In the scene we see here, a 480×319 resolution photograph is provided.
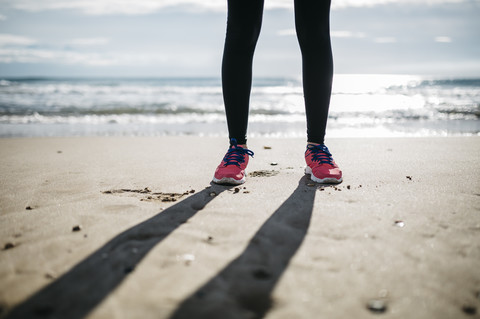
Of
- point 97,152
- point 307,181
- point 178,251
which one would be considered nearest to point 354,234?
point 178,251

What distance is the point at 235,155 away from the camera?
2227 mm

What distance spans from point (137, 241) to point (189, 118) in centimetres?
638

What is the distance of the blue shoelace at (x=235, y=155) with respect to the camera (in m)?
2.21

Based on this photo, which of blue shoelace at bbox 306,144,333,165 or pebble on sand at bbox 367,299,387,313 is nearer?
pebble on sand at bbox 367,299,387,313

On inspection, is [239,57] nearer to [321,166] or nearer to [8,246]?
[321,166]

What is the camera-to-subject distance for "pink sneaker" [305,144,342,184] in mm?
2133

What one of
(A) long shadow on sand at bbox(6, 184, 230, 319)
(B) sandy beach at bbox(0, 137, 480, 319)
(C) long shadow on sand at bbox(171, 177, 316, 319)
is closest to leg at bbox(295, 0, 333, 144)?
(B) sandy beach at bbox(0, 137, 480, 319)

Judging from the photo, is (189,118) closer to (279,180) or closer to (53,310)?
(279,180)

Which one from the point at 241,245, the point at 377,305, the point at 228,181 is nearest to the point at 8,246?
the point at 241,245

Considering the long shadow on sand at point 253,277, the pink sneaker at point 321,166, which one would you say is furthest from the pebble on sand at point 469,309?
the pink sneaker at point 321,166

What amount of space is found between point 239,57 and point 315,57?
1.53ft

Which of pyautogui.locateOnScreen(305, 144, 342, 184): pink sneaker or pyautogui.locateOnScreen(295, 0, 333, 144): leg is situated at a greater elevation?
pyautogui.locateOnScreen(295, 0, 333, 144): leg

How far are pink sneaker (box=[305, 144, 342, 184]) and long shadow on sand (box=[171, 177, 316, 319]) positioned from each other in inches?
24.0

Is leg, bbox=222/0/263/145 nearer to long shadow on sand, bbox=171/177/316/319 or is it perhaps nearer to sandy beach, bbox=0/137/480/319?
sandy beach, bbox=0/137/480/319
